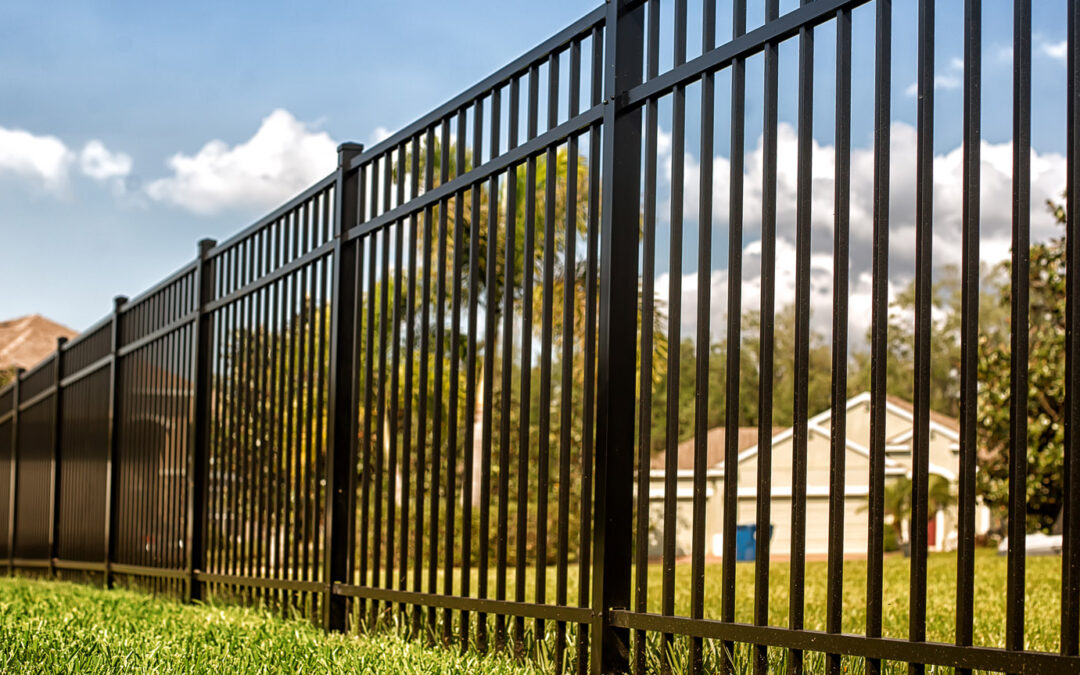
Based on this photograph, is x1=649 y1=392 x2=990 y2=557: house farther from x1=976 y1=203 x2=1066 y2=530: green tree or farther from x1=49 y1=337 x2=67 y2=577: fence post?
x1=49 y1=337 x2=67 y2=577: fence post

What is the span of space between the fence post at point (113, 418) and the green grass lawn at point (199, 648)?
370 centimetres

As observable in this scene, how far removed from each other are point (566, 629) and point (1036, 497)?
1601cm

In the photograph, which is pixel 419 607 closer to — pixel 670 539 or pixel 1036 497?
pixel 670 539

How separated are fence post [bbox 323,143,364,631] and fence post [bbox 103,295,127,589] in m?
4.60

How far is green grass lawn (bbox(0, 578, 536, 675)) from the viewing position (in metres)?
3.96

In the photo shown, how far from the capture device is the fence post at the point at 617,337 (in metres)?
3.60

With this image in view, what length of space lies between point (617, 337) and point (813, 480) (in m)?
28.1

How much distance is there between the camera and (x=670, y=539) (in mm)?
3402

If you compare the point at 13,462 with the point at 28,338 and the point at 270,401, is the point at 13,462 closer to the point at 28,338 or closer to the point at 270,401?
the point at 270,401

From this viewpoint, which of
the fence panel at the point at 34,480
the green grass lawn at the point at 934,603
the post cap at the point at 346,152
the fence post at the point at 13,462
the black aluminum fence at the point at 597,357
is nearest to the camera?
the black aluminum fence at the point at 597,357

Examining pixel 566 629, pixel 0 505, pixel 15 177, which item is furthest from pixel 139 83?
pixel 566 629

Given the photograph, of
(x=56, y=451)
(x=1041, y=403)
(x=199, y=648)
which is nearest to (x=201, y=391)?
(x=199, y=648)

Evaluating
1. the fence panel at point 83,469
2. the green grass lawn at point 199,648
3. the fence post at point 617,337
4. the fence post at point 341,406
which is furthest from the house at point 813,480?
the fence post at point 617,337

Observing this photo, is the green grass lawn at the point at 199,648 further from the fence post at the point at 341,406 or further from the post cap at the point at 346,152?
the post cap at the point at 346,152
